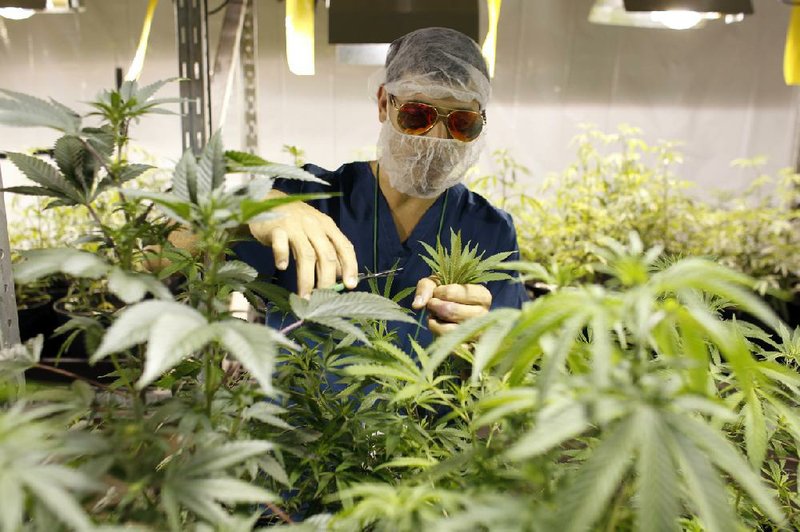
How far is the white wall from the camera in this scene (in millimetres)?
2277

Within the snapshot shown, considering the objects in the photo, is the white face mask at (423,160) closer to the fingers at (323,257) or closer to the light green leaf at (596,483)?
the fingers at (323,257)

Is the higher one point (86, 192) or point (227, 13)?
point (227, 13)

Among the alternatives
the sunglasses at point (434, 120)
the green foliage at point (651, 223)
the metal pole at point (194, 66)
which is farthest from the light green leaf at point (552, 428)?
the green foliage at point (651, 223)

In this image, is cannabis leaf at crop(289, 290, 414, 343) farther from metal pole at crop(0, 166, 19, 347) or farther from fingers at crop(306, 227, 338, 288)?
metal pole at crop(0, 166, 19, 347)

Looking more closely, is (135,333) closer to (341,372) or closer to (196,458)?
(196,458)

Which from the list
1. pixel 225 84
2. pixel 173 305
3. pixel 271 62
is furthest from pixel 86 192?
pixel 271 62

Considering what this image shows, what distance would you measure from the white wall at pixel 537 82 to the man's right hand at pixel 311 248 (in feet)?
5.71

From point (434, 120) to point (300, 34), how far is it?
12.1 inches

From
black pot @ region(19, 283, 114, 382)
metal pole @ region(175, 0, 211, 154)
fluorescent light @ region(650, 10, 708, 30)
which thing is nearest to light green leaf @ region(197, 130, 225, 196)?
metal pole @ region(175, 0, 211, 154)

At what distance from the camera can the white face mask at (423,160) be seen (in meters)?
1.19

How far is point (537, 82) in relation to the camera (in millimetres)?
2535

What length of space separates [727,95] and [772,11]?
1.30 feet

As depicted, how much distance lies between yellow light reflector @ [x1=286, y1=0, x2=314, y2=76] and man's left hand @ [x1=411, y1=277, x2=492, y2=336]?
0.59 metres

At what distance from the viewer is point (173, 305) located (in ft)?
1.30
